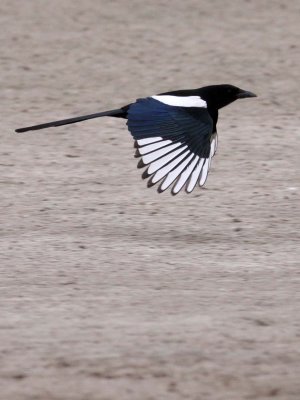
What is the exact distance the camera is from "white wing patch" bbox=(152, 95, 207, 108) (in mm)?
7488

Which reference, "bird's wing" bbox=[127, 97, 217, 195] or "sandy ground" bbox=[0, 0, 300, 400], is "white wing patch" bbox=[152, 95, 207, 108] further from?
"sandy ground" bbox=[0, 0, 300, 400]

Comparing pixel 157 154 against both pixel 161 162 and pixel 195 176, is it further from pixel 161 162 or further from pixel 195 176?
pixel 195 176

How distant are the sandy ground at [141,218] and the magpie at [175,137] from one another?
42 centimetres

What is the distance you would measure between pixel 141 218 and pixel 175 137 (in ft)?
2.88

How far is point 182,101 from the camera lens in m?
7.55

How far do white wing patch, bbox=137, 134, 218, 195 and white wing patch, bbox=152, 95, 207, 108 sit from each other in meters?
0.39

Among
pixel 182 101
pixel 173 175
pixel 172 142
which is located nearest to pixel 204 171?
pixel 173 175

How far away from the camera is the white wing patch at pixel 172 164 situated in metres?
6.82

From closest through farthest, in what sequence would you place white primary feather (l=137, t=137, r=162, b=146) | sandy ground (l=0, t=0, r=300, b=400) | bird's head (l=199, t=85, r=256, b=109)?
1. sandy ground (l=0, t=0, r=300, b=400)
2. white primary feather (l=137, t=137, r=162, b=146)
3. bird's head (l=199, t=85, r=256, b=109)

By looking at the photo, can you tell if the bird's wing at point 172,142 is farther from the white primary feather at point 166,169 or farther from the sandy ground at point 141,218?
the sandy ground at point 141,218

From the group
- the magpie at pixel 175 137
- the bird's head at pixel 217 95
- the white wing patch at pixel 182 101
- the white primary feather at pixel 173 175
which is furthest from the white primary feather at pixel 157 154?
the bird's head at pixel 217 95

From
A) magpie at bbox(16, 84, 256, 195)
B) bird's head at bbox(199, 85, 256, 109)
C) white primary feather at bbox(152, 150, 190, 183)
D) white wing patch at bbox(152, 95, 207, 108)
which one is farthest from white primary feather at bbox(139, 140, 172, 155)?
bird's head at bbox(199, 85, 256, 109)

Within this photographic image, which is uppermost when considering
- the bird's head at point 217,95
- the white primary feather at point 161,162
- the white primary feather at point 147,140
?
the bird's head at point 217,95

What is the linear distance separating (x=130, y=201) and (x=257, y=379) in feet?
10.4
